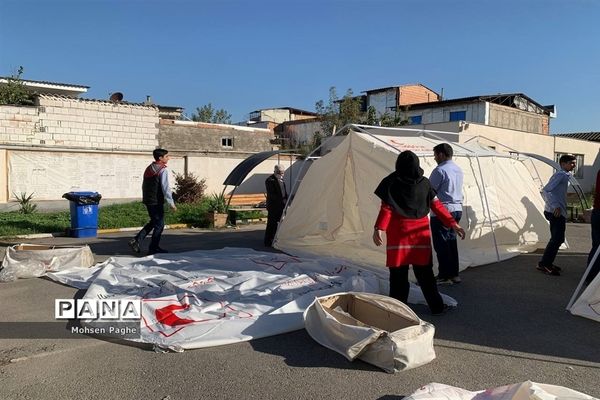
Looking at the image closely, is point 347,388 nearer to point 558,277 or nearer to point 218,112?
point 558,277

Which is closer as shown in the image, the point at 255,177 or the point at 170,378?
the point at 170,378

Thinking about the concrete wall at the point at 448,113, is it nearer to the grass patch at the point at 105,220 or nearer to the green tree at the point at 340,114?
the green tree at the point at 340,114

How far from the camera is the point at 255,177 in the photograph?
23.6 metres

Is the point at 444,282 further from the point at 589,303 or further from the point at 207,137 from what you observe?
the point at 207,137

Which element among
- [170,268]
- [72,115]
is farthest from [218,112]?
[170,268]

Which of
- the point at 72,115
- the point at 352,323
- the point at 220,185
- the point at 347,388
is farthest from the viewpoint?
the point at 220,185

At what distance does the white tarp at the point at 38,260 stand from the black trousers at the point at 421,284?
15.5 ft

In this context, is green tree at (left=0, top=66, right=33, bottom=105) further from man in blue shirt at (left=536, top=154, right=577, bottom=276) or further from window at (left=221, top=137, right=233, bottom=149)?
man in blue shirt at (left=536, top=154, right=577, bottom=276)

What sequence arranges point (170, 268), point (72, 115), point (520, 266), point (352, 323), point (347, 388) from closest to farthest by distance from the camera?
point (347, 388)
point (352, 323)
point (170, 268)
point (520, 266)
point (72, 115)

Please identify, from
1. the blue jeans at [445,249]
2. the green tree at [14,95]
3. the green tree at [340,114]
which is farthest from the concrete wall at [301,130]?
the blue jeans at [445,249]

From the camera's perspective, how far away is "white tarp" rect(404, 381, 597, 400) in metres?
3.02

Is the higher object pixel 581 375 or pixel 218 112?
pixel 218 112

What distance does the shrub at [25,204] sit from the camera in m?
15.0

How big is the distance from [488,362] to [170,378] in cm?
259
